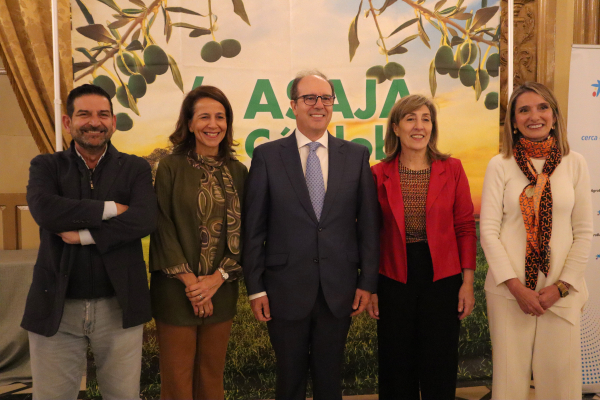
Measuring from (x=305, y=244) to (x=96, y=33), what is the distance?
2194 mm

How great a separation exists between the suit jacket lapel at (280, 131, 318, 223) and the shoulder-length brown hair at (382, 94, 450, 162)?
0.50 metres

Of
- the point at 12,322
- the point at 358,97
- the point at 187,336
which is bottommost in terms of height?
the point at 12,322

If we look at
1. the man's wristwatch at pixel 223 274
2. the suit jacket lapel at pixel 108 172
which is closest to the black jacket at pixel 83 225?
the suit jacket lapel at pixel 108 172

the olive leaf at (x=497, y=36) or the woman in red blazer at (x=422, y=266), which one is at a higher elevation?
the olive leaf at (x=497, y=36)

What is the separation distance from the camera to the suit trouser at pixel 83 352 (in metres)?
1.91

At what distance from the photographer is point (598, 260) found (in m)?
3.08

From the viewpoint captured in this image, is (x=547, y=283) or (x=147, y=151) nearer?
(x=547, y=283)

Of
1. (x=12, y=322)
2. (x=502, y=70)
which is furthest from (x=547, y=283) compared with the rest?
(x=12, y=322)

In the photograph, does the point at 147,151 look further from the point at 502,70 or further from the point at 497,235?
the point at 502,70

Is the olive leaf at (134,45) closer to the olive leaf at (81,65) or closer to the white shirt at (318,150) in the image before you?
the olive leaf at (81,65)

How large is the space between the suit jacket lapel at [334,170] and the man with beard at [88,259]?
79 centimetres

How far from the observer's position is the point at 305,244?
2.04 metres

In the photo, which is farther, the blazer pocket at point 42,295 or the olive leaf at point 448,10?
the olive leaf at point 448,10

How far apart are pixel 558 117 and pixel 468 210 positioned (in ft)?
2.11
